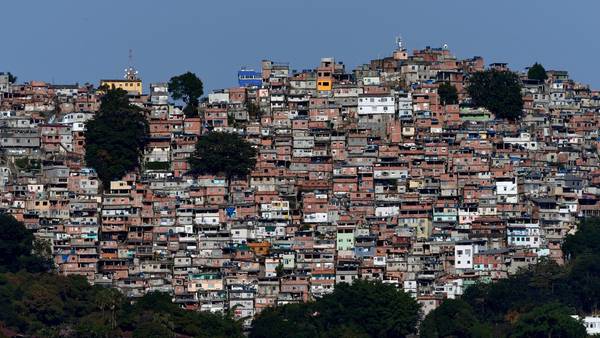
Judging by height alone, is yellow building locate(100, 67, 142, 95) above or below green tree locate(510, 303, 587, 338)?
above

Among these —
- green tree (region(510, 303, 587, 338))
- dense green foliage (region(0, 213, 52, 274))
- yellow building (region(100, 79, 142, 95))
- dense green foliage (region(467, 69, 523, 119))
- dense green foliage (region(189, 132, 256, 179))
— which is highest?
yellow building (region(100, 79, 142, 95))

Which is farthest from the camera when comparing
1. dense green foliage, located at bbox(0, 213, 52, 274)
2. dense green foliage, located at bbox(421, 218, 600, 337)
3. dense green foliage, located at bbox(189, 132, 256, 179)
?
dense green foliage, located at bbox(189, 132, 256, 179)

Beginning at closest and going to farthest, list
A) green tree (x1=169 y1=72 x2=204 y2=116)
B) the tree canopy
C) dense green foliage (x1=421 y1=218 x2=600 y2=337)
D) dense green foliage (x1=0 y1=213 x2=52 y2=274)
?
the tree canopy, dense green foliage (x1=421 y1=218 x2=600 y2=337), dense green foliage (x1=0 y1=213 x2=52 y2=274), green tree (x1=169 y1=72 x2=204 y2=116)

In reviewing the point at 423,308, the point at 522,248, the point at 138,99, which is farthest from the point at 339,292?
the point at 138,99

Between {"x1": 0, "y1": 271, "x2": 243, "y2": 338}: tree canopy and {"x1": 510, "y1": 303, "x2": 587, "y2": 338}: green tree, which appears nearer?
{"x1": 0, "y1": 271, "x2": 243, "y2": 338}: tree canopy

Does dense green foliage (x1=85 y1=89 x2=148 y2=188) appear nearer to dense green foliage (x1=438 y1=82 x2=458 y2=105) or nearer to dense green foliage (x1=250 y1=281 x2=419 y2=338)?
dense green foliage (x1=250 y1=281 x2=419 y2=338)

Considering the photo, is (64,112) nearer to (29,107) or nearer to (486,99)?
(29,107)

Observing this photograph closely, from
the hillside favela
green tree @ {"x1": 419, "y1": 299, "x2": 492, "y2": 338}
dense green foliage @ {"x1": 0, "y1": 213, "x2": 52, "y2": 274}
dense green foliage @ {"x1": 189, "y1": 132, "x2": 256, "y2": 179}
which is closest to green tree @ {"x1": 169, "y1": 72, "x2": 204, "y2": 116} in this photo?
the hillside favela

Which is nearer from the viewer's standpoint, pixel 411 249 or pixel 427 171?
pixel 411 249
